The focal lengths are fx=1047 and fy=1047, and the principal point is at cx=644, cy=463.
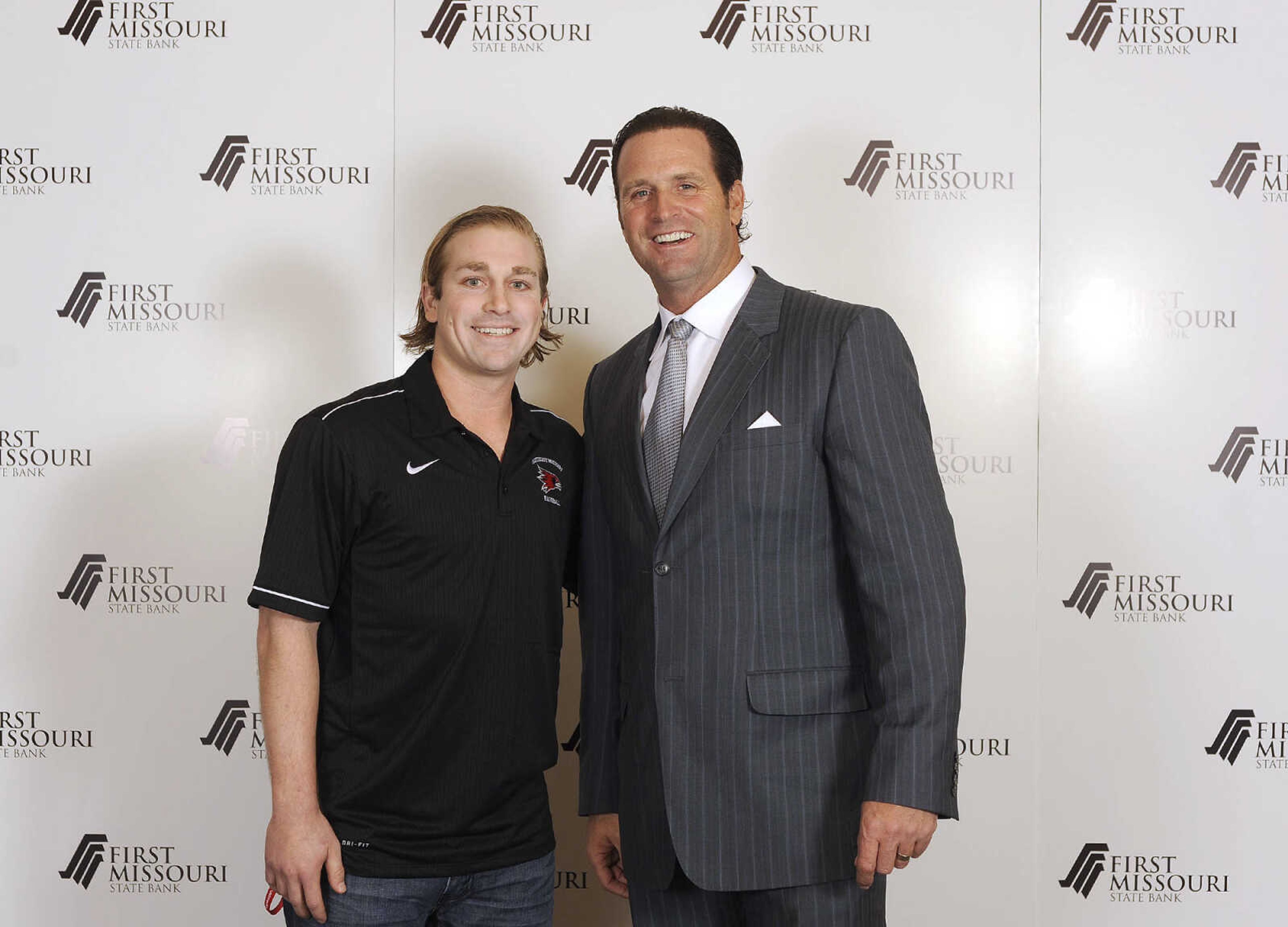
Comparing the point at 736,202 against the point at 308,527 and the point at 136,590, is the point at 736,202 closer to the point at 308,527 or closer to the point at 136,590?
the point at 308,527

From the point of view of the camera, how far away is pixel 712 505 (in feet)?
5.58

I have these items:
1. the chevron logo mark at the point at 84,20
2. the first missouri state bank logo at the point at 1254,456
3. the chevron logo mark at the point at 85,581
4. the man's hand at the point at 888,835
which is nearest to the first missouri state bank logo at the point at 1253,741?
the first missouri state bank logo at the point at 1254,456

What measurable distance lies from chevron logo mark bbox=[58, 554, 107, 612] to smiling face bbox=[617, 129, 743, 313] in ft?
6.01

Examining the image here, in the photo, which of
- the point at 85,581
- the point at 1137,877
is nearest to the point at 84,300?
the point at 85,581

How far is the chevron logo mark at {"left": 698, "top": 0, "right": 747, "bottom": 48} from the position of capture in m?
2.81

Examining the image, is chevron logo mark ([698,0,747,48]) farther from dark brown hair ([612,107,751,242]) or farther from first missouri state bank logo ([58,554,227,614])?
first missouri state bank logo ([58,554,227,614])

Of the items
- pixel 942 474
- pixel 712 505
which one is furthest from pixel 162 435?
pixel 942 474

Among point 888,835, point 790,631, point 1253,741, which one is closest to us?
point 888,835

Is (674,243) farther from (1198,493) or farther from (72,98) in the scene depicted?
(72,98)

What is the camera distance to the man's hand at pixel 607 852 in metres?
2.03

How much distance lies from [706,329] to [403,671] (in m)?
0.80

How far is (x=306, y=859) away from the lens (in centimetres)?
171

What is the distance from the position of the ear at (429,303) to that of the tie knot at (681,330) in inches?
17.7

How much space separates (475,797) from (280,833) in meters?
0.32
